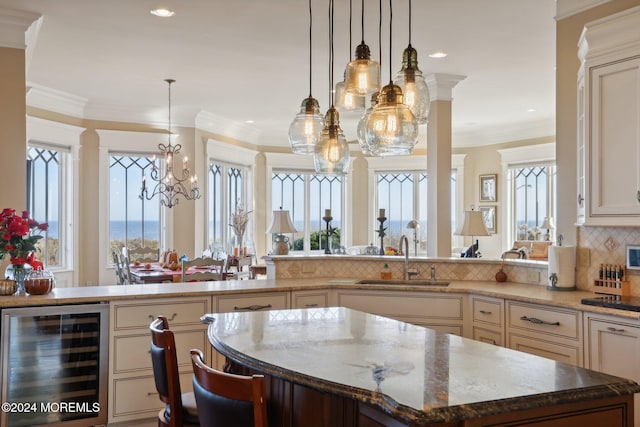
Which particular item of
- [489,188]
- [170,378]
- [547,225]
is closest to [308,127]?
[170,378]

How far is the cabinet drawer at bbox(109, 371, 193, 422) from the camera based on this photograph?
3.69 m

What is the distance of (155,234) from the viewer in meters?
8.45

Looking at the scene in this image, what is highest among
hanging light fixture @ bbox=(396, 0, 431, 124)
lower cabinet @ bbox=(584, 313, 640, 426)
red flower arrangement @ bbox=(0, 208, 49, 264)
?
hanging light fixture @ bbox=(396, 0, 431, 124)

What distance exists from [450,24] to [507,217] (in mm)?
6096

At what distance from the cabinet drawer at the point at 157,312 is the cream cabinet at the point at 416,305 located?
110cm

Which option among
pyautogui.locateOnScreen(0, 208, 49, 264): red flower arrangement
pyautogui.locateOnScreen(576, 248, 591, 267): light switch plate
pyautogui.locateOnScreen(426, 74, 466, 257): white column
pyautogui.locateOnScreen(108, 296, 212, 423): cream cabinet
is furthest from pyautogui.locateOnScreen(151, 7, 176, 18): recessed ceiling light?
pyautogui.locateOnScreen(576, 248, 591, 267): light switch plate

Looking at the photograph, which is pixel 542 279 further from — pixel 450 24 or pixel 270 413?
pixel 270 413

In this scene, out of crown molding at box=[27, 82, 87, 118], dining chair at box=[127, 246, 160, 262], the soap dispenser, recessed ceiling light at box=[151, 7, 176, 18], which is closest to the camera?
recessed ceiling light at box=[151, 7, 176, 18]

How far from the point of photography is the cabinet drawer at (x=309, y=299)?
4.26 metres

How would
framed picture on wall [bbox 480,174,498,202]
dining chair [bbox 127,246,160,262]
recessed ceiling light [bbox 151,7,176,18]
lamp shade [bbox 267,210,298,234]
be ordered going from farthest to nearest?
1. framed picture on wall [bbox 480,174,498,202]
2. dining chair [bbox 127,246,160,262]
3. lamp shade [bbox 267,210,298,234]
4. recessed ceiling light [bbox 151,7,176,18]

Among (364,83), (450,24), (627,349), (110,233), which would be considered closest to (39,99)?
(110,233)

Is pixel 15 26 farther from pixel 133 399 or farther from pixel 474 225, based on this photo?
pixel 474 225

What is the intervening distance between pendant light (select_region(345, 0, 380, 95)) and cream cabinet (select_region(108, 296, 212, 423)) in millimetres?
1974

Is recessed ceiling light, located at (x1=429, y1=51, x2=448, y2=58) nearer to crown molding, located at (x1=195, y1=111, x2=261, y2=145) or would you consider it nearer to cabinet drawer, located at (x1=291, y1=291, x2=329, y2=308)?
cabinet drawer, located at (x1=291, y1=291, x2=329, y2=308)
